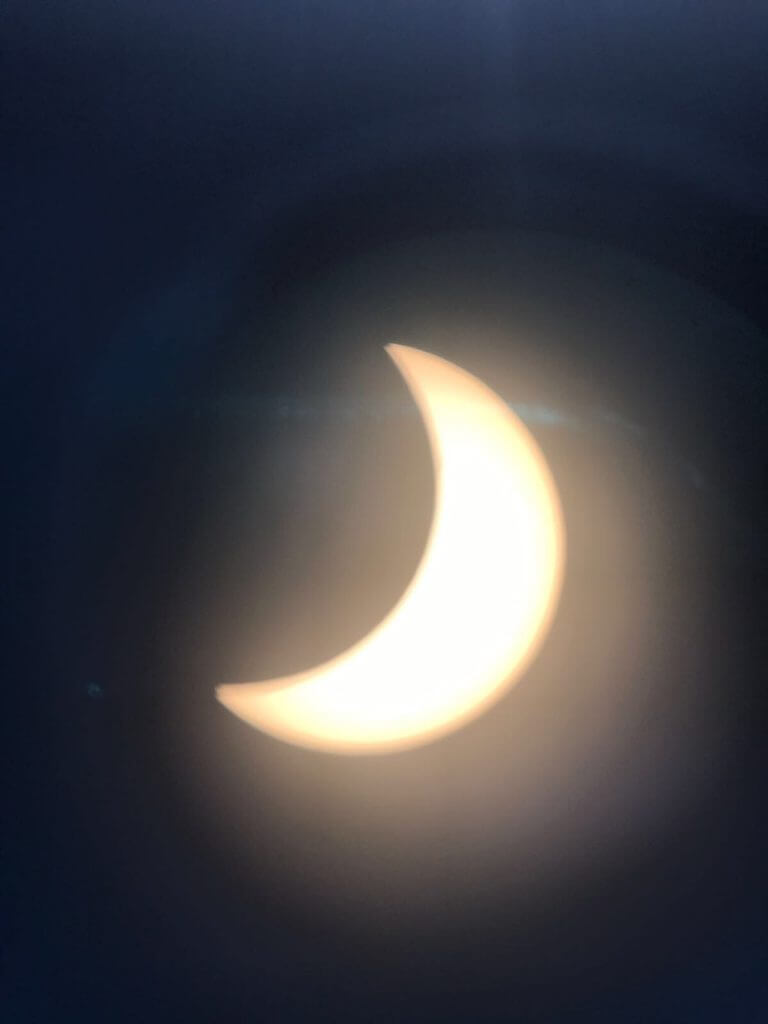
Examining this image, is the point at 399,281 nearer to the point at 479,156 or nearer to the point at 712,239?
the point at 479,156

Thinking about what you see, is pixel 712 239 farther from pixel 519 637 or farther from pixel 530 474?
pixel 519 637

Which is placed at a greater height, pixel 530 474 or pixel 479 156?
pixel 479 156

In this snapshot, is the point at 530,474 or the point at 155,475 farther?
the point at 530,474

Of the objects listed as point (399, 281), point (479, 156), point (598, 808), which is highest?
point (479, 156)

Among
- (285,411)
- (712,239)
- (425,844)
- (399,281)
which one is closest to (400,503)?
(285,411)

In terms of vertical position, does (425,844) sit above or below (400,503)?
below

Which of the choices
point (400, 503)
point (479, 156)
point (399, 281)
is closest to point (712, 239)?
point (479, 156)
